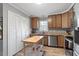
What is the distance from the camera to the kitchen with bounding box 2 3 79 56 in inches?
112

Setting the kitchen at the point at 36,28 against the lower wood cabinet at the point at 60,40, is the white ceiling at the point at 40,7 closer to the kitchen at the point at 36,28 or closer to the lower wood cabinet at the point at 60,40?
the kitchen at the point at 36,28

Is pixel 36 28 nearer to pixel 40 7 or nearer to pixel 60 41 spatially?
pixel 60 41

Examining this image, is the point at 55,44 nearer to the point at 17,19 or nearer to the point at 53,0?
the point at 17,19

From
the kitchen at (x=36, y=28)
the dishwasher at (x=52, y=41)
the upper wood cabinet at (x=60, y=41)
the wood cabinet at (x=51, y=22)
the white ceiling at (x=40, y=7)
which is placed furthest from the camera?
the wood cabinet at (x=51, y=22)

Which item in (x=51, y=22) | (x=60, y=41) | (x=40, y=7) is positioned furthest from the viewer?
(x=51, y=22)

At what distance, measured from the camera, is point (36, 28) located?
5113 mm

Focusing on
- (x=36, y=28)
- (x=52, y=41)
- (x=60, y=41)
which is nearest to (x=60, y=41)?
(x=60, y=41)

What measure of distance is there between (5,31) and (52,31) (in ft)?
10.3

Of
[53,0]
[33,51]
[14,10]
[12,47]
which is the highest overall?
[14,10]

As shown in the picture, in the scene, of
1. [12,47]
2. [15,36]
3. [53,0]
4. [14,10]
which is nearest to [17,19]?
[14,10]

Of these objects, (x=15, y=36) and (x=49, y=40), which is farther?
(x=49, y=40)

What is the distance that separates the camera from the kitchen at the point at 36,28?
2.84 meters

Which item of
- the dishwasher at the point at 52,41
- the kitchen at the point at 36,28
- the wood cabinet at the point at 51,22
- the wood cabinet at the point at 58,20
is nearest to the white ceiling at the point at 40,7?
the kitchen at the point at 36,28

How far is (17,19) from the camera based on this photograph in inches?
133
